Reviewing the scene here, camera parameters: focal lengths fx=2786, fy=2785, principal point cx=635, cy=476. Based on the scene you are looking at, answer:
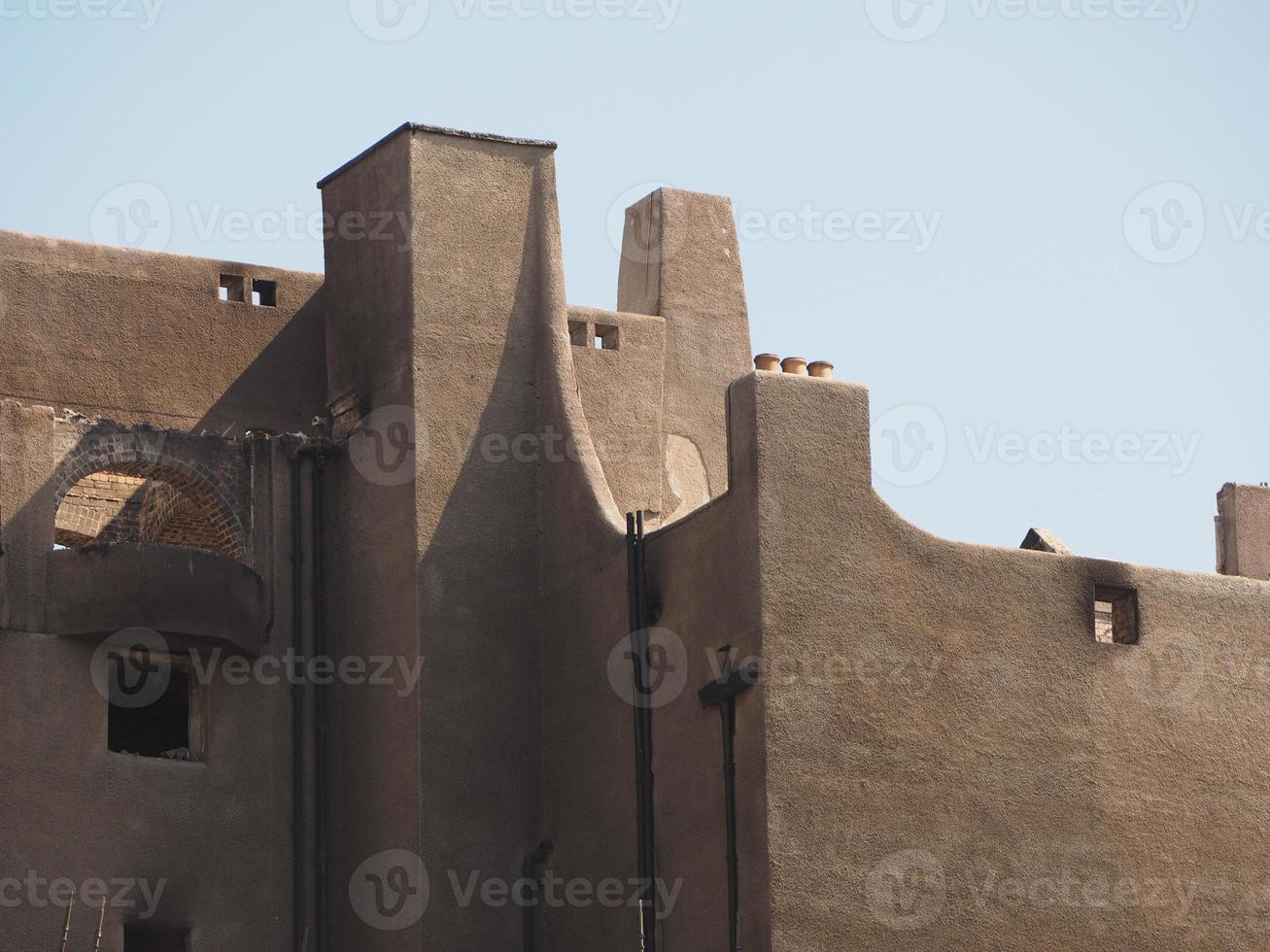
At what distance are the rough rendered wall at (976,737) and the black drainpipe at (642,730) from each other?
178 centimetres

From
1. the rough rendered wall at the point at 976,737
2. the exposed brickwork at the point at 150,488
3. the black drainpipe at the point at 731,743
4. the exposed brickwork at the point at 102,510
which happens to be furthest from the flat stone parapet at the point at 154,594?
the rough rendered wall at the point at 976,737

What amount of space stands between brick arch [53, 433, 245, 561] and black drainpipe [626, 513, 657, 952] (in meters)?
Answer: 3.93

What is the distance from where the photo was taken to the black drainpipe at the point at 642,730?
2323 centimetres

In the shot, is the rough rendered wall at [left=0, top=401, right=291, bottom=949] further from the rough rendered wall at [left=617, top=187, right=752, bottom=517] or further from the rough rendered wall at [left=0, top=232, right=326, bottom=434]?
the rough rendered wall at [left=617, top=187, right=752, bottom=517]

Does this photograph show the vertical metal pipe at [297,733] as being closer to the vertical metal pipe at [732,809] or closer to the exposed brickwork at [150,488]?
the exposed brickwork at [150,488]

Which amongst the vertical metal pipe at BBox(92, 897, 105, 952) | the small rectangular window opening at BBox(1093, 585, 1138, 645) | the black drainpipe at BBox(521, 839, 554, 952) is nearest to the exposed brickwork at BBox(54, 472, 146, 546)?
the vertical metal pipe at BBox(92, 897, 105, 952)

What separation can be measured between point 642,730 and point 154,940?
188 inches

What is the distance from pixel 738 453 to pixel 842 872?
3539 millimetres

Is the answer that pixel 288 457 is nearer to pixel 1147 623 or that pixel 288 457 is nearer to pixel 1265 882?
pixel 1147 623

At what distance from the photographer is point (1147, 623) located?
2450 cm

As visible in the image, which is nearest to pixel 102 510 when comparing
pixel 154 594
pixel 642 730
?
pixel 154 594

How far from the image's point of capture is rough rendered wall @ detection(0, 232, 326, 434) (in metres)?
26.6

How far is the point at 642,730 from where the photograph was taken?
23781 mm

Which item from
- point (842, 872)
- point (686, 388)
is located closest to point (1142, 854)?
point (842, 872)
